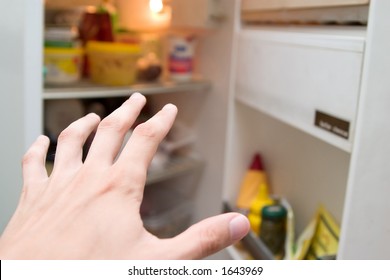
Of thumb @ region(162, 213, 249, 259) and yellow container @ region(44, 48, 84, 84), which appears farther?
yellow container @ region(44, 48, 84, 84)

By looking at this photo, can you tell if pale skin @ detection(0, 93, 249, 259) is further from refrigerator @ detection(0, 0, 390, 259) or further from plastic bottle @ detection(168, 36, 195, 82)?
plastic bottle @ detection(168, 36, 195, 82)

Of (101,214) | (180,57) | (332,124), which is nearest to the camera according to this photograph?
(101,214)

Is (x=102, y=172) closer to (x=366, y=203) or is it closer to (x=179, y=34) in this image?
(x=366, y=203)

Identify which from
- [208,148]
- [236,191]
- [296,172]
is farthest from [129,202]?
[208,148]

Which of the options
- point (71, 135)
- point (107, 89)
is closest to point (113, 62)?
point (107, 89)

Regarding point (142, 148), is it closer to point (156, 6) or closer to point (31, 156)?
point (31, 156)

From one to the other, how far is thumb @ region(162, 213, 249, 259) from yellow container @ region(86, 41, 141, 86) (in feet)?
2.96

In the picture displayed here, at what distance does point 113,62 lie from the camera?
47.5 inches

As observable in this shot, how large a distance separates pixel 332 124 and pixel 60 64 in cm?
75

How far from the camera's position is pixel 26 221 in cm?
39

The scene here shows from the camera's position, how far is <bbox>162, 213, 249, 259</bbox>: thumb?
375 mm

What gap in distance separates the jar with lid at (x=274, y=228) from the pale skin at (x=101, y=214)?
0.68 meters

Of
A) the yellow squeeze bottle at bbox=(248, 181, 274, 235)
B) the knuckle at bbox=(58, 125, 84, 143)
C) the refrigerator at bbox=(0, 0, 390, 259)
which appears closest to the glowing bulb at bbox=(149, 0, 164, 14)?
the refrigerator at bbox=(0, 0, 390, 259)
